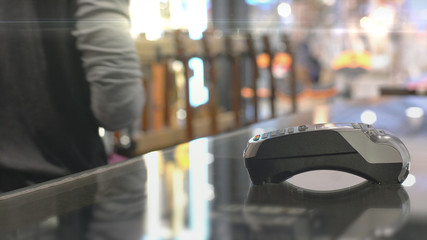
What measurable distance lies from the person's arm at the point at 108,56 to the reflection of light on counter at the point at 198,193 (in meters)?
0.18

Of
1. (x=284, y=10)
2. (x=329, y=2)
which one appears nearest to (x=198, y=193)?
(x=329, y=2)

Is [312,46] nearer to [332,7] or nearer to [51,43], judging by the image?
[332,7]

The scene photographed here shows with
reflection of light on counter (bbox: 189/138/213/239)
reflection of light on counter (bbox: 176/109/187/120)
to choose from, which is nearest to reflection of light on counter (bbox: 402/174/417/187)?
reflection of light on counter (bbox: 189/138/213/239)

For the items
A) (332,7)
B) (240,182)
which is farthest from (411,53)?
(240,182)

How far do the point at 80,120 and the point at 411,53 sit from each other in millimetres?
3629

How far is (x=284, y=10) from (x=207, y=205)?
18.1ft

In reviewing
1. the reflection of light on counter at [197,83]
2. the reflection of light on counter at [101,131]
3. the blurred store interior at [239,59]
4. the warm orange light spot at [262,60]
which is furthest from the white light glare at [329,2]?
the reflection of light on counter at [101,131]

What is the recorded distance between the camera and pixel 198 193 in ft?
1.79

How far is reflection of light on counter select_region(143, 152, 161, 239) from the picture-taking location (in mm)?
406

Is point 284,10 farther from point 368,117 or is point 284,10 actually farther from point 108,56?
point 108,56

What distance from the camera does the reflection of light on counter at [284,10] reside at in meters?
5.72

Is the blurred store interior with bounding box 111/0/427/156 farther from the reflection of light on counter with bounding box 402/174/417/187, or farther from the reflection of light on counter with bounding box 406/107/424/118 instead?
the reflection of light on counter with bounding box 402/174/417/187

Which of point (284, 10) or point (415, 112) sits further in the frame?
point (284, 10)

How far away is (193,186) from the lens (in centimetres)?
58
